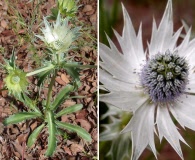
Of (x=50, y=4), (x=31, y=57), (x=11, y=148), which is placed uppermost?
(x=50, y=4)

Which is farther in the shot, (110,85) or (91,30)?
(91,30)

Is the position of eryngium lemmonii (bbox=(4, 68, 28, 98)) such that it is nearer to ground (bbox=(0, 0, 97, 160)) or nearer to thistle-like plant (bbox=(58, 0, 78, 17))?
thistle-like plant (bbox=(58, 0, 78, 17))

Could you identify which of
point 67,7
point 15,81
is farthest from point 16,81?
point 67,7

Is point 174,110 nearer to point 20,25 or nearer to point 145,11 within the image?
point 145,11

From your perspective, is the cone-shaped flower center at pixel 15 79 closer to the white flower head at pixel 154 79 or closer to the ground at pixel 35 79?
the white flower head at pixel 154 79

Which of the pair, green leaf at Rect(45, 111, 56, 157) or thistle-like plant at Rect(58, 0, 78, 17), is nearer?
thistle-like plant at Rect(58, 0, 78, 17)

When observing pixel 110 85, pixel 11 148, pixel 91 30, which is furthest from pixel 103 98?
pixel 91 30

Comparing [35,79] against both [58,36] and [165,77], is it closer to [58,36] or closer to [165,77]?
[58,36]

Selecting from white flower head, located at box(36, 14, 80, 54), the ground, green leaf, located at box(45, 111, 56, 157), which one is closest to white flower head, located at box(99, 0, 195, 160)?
white flower head, located at box(36, 14, 80, 54)
